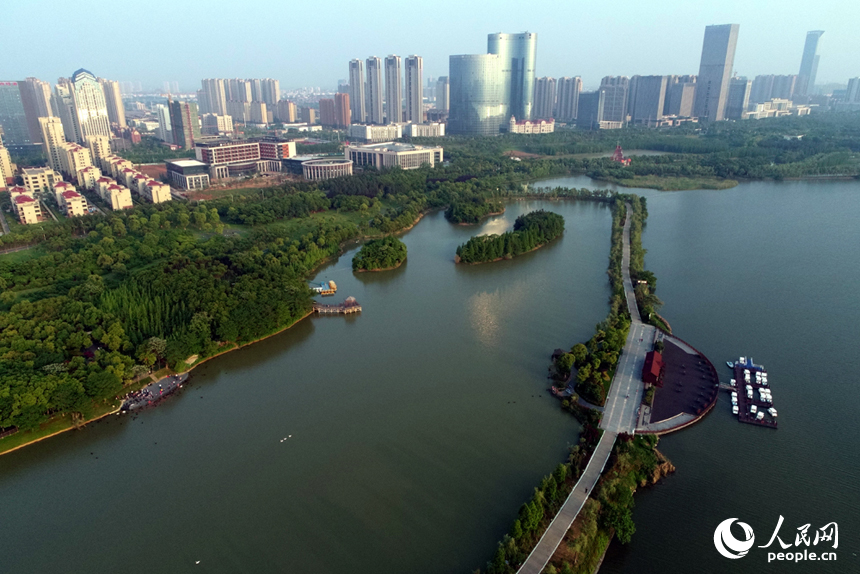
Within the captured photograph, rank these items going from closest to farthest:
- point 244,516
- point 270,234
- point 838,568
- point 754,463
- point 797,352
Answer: point 838,568 → point 244,516 → point 754,463 → point 797,352 → point 270,234

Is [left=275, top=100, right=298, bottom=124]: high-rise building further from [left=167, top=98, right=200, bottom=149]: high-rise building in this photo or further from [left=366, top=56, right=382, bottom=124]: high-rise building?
[left=167, top=98, right=200, bottom=149]: high-rise building

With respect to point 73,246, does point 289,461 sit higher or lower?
lower

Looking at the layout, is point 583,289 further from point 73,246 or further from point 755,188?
point 755,188

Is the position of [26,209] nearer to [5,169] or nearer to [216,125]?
[5,169]

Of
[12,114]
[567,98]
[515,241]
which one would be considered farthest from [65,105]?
[567,98]

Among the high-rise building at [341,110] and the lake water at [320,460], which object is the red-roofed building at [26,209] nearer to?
the lake water at [320,460]

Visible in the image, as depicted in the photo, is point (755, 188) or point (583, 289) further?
point (755, 188)

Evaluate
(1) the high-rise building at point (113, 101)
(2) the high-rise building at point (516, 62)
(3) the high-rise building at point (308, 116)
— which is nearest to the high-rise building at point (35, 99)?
(1) the high-rise building at point (113, 101)

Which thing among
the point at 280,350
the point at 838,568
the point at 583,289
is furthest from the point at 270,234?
the point at 838,568
